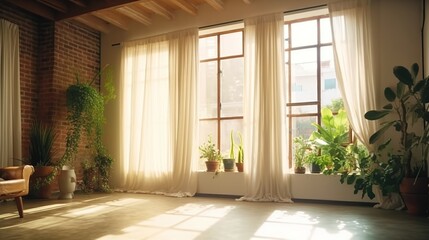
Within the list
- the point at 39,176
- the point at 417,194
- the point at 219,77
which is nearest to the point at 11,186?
the point at 39,176

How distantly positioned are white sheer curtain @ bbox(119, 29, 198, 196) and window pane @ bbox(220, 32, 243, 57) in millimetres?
592

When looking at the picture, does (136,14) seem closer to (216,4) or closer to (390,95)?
(216,4)

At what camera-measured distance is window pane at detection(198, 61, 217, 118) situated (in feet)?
22.4

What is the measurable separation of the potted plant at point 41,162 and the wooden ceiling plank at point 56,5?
211 centimetres

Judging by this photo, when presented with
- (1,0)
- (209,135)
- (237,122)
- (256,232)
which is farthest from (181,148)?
(1,0)

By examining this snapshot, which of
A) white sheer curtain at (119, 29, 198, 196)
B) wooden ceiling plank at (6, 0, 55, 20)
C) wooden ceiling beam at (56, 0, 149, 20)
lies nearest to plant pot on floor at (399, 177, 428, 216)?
white sheer curtain at (119, 29, 198, 196)

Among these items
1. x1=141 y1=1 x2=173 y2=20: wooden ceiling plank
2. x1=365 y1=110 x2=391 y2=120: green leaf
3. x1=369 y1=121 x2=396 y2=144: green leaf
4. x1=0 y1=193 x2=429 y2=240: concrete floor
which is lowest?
x1=0 y1=193 x2=429 y2=240: concrete floor

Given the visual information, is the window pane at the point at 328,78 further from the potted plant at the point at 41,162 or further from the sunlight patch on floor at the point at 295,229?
the potted plant at the point at 41,162

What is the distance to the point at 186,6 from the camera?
625cm

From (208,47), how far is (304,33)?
184 cm

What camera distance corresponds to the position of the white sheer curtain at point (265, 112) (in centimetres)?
559

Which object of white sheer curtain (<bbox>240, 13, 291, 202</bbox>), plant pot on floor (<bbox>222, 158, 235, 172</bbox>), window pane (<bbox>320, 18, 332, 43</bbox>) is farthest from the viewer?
plant pot on floor (<bbox>222, 158, 235, 172</bbox>)

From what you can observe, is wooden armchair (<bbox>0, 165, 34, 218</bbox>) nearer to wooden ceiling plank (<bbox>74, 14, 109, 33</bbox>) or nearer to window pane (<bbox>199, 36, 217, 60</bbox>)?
wooden ceiling plank (<bbox>74, 14, 109, 33</bbox>)

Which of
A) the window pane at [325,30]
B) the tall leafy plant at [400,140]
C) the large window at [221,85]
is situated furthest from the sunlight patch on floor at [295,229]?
the window pane at [325,30]
